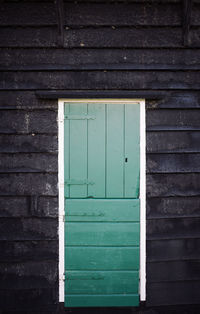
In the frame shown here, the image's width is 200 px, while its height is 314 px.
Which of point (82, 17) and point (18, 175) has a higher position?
point (82, 17)

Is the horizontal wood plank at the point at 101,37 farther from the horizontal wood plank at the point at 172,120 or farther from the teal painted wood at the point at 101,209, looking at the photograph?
the teal painted wood at the point at 101,209

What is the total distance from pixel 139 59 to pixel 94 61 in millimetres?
468

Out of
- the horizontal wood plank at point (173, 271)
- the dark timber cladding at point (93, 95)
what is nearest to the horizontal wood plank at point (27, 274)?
the dark timber cladding at point (93, 95)

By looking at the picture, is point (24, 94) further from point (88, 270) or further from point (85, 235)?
point (88, 270)

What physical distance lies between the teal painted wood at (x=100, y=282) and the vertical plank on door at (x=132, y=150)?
0.86 meters

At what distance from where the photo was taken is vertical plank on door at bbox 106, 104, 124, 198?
8.84ft

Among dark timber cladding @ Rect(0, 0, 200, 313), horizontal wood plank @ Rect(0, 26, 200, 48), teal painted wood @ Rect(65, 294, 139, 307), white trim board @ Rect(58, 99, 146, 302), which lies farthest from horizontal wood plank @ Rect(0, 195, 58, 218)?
horizontal wood plank @ Rect(0, 26, 200, 48)

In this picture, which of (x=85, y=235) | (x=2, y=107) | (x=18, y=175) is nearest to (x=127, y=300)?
(x=85, y=235)

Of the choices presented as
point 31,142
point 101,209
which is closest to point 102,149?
point 101,209

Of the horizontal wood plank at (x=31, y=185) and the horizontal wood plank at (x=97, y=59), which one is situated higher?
the horizontal wood plank at (x=97, y=59)

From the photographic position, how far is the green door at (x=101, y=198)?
2695 mm

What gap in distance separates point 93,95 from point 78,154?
625mm

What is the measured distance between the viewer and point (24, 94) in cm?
268

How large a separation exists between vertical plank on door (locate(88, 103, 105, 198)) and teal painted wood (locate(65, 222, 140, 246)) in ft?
1.09
